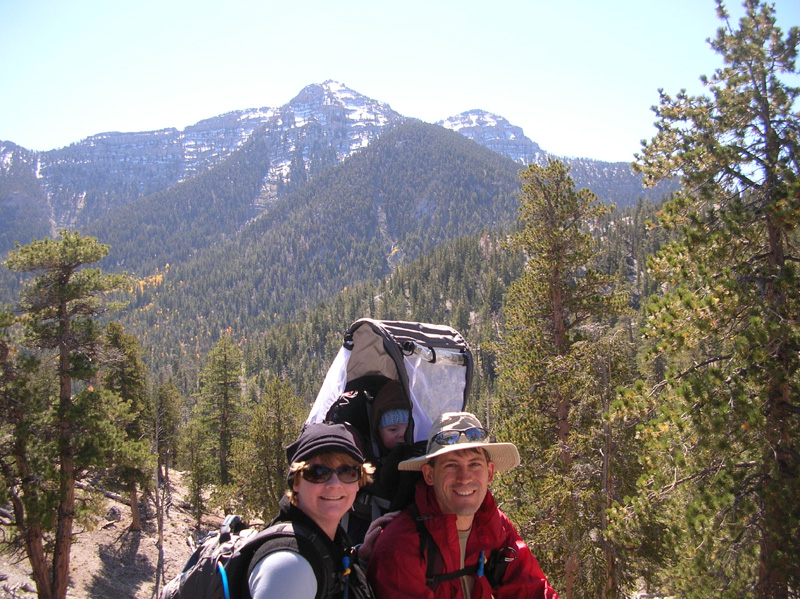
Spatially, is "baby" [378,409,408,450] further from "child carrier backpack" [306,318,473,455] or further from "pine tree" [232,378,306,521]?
"pine tree" [232,378,306,521]

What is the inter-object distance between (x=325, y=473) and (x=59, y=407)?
1220cm

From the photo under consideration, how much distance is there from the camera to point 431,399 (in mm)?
4320

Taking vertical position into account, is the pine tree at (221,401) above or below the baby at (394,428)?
below

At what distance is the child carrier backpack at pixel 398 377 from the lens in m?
4.18

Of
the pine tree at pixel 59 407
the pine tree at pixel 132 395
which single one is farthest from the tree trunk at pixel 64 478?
the pine tree at pixel 132 395

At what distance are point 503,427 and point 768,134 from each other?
782 centimetres

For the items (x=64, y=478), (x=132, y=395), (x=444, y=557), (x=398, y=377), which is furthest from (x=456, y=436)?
(x=132, y=395)

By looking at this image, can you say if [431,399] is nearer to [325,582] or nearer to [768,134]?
[325,582]

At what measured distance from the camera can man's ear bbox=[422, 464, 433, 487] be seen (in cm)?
308

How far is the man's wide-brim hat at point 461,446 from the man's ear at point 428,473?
27 mm

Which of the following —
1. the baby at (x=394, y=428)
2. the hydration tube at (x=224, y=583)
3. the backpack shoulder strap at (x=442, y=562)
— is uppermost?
the baby at (x=394, y=428)

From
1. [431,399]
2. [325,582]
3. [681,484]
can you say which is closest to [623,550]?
[681,484]

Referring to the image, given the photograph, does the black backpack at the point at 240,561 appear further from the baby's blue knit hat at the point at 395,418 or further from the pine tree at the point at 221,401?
the pine tree at the point at 221,401

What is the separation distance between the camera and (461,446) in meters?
2.95
